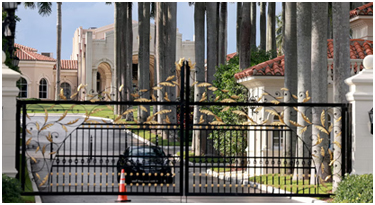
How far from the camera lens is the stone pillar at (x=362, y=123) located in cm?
1098

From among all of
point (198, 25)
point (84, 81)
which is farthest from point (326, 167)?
point (84, 81)

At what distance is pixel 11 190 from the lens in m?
10.2

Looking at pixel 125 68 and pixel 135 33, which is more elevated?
pixel 135 33

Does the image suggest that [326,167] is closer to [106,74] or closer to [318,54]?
[318,54]

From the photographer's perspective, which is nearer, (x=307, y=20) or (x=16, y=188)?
(x=16, y=188)

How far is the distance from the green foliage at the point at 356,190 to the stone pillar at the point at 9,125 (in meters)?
6.02

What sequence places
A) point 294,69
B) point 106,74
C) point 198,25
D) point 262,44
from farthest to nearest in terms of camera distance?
point 106,74 → point 262,44 → point 198,25 → point 294,69

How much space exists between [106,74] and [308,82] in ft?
186

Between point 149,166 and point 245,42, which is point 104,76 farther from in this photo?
point 149,166

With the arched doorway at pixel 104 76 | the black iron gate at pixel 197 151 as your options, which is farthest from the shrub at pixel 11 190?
the arched doorway at pixel 104 76

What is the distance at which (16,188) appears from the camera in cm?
1037

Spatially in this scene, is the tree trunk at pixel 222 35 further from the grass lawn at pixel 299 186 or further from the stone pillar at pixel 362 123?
the stone pillar at pixel 362 123

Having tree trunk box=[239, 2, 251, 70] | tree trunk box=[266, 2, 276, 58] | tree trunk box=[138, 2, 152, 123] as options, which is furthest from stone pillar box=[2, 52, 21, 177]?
tree trunk box=[266, 2, 276, 58]

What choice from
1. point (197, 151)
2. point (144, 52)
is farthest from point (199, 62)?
point (144, 52)
